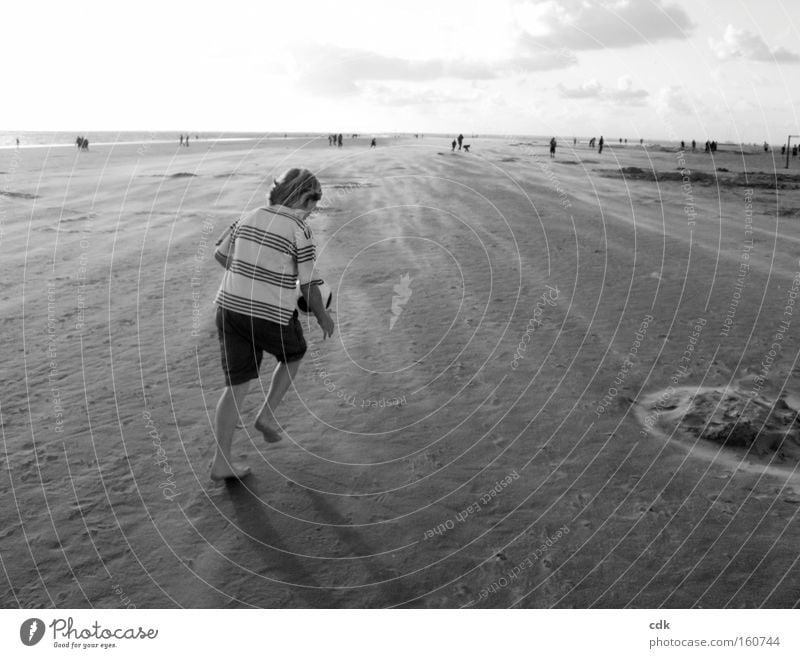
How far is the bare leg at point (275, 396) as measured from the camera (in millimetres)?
4184

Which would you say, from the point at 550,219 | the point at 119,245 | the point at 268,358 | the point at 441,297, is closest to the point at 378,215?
the point at 550,219

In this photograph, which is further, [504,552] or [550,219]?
[550,219]

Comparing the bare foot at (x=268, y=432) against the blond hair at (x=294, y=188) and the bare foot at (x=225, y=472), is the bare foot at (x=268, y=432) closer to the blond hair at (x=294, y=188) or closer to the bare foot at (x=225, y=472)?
the bare foot at (x=225, y=472)

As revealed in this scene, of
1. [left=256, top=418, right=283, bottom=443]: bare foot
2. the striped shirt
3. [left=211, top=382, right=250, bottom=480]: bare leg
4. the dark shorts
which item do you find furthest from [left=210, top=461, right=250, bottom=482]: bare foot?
the striped shirt

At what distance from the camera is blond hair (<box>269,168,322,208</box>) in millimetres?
3729

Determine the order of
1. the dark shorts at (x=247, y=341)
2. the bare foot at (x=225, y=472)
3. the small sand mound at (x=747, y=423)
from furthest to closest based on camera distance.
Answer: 1. the small sand mound at (x=747, y=423)
2. the bare foot at (x=225, y=472)
3. the dark shorts at (x=247, y=341)

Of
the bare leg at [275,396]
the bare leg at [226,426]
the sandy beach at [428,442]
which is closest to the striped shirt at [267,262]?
the bare leg at [275,396]

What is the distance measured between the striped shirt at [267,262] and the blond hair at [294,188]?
0.07 meters

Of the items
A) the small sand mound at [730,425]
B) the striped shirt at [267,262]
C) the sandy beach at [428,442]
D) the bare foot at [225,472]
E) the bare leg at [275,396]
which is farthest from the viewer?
the small sand mound at [730,425]

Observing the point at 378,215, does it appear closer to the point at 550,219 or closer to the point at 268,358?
the point at 550,219

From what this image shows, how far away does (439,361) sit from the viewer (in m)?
6.09

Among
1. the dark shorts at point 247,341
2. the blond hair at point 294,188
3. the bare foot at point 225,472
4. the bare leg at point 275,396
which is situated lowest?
the bare foot at point 225,472
